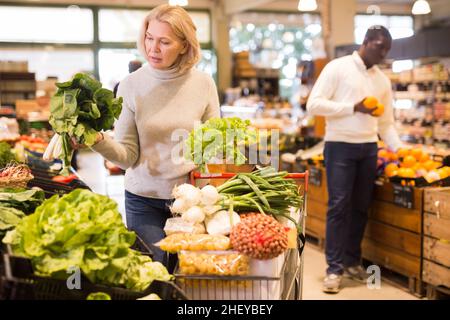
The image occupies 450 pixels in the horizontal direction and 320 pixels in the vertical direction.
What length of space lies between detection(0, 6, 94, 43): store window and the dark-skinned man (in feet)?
37.8

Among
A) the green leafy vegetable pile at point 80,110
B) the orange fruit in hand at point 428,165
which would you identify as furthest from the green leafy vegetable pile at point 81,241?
the orange fruit in hand at point 428,165

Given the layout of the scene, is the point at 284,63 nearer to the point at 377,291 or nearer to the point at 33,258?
the point at 377,291

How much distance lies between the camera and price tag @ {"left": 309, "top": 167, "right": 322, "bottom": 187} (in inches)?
227

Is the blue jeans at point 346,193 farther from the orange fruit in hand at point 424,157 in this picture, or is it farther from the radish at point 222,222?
the radish at point 222,222

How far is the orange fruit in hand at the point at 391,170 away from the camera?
471 cm

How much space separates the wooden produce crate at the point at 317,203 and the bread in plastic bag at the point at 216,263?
4115 millimetres

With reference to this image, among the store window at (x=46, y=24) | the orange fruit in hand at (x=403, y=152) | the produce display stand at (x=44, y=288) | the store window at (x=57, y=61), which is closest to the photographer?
the produce display stand at (x=44, y=288)

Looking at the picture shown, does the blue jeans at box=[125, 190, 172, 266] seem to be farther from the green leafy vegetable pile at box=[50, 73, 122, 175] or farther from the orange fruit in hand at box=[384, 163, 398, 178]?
the orange fruit in hand at box=[384, 163, 398, 178]

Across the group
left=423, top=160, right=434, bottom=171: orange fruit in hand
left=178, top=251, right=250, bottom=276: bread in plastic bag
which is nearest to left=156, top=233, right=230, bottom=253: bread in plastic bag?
left=178, top=251, right=250, bottom=276: bread in plastic bag

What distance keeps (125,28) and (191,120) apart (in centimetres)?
1341

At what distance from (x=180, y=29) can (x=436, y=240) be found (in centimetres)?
258

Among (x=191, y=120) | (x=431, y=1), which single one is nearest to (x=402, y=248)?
(x=191, y=120)

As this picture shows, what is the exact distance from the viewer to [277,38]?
59.2ft

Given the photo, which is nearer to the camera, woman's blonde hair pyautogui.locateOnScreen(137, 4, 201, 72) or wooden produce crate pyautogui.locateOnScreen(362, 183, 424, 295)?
woman's blonde hair pyautogui.locateOnScreen(137, 4, 201, 72)
